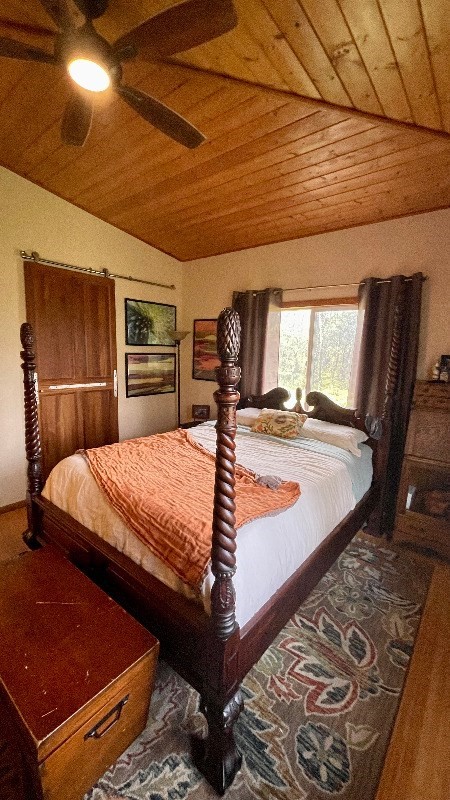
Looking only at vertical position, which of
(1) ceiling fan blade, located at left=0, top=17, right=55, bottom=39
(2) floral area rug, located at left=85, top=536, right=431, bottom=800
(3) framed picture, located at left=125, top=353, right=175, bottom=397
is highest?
(1) ceiling fan blade, located at left=0, top=17, right=55, bottom=39

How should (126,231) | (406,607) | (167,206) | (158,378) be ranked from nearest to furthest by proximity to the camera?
1. (406,607)
2. (167,206)
3. (126,231)
4. (158,378)

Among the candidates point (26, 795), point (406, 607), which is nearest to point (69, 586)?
point (26, 795)

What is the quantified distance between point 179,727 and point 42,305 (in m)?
3.43

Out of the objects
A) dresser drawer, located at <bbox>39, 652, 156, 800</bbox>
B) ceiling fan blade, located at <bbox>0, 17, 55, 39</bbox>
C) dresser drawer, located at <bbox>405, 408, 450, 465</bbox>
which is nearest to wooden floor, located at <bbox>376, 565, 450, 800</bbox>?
dresser drawer, located at <bbox>39, 652, 156, 800</bbox>

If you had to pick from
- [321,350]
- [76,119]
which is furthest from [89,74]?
[321,350]

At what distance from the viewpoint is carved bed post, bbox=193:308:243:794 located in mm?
1054

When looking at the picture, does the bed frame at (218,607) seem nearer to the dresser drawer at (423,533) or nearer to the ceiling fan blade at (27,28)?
the dresser drawer at (423,533)

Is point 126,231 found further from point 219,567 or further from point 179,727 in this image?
point 179,727

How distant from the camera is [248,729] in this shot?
1462 mm

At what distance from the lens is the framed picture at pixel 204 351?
448cm

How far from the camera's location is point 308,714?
1522 millimetres

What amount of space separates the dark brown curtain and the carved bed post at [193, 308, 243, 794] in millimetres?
2095

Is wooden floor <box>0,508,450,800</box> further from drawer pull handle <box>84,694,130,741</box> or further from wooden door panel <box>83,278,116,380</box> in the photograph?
wooden door panel <box>83,278,116,380</box>

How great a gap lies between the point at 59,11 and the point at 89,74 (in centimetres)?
21
